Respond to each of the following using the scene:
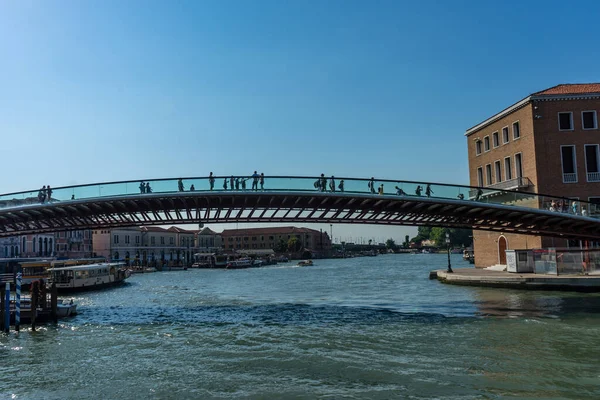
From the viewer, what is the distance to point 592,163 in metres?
35.6

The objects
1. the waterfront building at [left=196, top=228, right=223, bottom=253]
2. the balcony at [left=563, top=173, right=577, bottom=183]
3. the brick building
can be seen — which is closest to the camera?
the brick building

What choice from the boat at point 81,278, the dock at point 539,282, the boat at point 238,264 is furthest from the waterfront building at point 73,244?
the dock at point 539,282

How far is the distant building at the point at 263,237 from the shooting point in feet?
519

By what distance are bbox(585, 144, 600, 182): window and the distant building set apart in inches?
4901

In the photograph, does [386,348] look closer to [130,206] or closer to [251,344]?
[251,344]

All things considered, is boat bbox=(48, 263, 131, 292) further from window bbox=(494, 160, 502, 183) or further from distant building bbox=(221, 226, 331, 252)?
distant building bbox=(221, 226, 331, 252)

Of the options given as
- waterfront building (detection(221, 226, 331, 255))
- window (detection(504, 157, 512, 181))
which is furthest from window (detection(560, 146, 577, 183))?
waterfront building (detection(221, 226, 331, 255))

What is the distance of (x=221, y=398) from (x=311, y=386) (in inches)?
81.8

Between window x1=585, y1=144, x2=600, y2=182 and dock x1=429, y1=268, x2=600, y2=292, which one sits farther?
window x1=585, y1=144, x2=600, y2=182

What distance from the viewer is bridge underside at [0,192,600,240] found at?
23141 millimetres

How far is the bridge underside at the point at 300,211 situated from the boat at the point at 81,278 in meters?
15.7

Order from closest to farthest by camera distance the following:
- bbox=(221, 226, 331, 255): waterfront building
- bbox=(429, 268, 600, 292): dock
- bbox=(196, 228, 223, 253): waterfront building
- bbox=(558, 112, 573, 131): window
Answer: bbox=(429, 268, 600, 292): dock < bbox=(558, 112, 573, 131): window < bbox=(196, 228, 223, 253): waterfront building < bbox=(221, 226, 331, 255): waterfront building

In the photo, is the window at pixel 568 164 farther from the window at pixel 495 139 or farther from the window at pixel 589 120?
the window at pixel 495 139

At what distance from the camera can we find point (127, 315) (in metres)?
25.9
